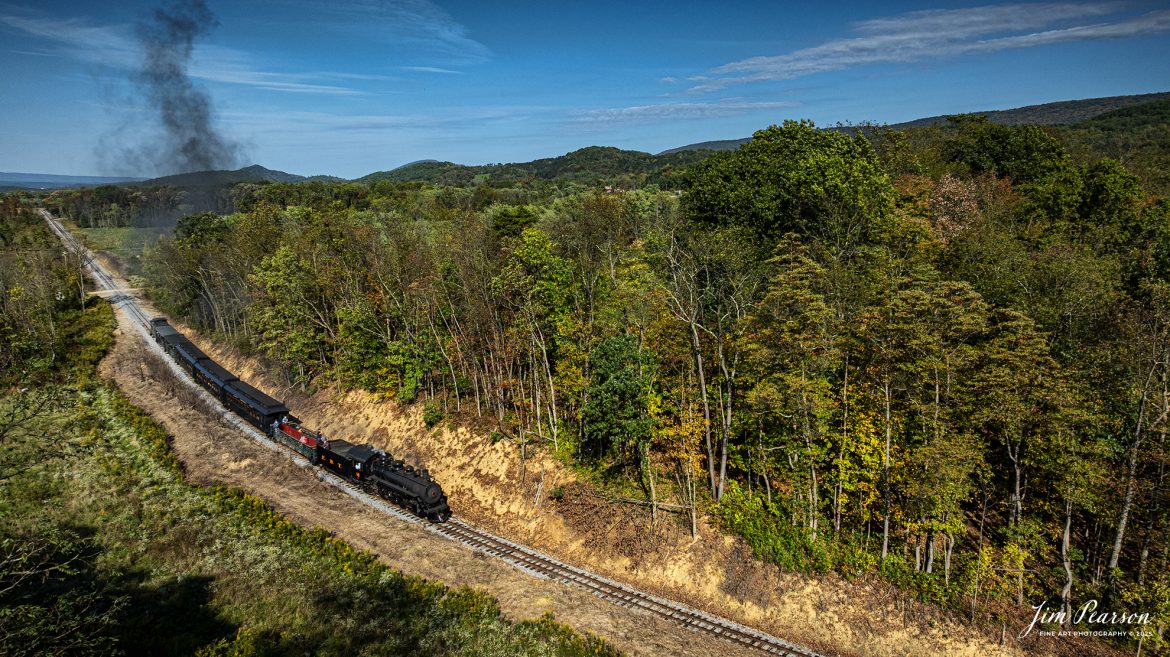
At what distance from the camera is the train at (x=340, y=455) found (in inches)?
1182

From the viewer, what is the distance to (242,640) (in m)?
17.9

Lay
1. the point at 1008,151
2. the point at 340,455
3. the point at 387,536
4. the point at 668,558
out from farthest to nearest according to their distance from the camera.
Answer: the point at 1008,151, the point at 340,455, the point at 387,536, the point at 668,558

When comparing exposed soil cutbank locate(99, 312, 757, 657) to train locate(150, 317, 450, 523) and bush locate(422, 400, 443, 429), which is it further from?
bush locate(422, 400, 443, 429)

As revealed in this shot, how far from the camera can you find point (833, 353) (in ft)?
72.3

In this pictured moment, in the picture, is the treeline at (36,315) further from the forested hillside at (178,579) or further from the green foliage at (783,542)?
the green foliage at (783,542)

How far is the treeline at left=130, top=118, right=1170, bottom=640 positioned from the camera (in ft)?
63.0

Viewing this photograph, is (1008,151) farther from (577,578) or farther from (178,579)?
(178,579)

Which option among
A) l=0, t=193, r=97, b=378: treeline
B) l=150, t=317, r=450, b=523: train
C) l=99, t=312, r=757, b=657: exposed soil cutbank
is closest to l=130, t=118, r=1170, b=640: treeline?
l=150, t=317, r=450, b=523: train

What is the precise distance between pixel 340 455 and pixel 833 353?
2845 cm

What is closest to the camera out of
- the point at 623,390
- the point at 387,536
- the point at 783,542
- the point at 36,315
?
the point at 783,542

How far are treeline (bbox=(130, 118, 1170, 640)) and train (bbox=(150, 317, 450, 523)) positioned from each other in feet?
17.3

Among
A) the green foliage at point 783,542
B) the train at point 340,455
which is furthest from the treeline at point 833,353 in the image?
the train at point 340,455

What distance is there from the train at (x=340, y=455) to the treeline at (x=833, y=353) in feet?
17.3

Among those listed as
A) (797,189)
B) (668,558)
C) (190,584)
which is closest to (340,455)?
(190,584)
